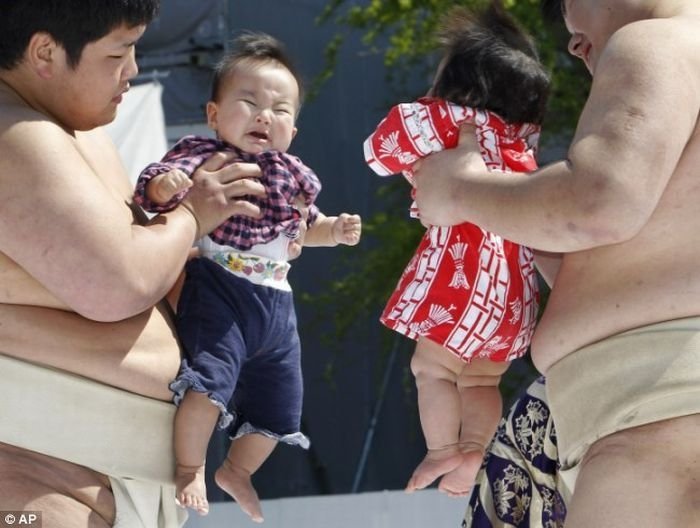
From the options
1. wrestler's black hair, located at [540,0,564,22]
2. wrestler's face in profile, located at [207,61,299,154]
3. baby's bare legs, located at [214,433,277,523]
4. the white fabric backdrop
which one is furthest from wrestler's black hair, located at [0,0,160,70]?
the white fabric backdrop

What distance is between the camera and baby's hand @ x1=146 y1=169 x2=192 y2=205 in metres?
2.35

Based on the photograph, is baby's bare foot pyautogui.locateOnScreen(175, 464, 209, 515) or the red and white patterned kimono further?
the red and white patterned kimono

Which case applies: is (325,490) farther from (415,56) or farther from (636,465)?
(636,465)

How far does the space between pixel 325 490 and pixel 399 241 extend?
2.56 metres

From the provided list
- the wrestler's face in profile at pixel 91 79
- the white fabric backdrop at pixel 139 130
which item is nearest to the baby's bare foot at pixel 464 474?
the wrestler's face in profile at pixel 91 79

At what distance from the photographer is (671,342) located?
198 cm

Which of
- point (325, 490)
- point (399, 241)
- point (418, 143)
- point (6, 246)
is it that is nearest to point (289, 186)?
point (418, 143)

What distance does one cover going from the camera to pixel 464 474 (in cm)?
266

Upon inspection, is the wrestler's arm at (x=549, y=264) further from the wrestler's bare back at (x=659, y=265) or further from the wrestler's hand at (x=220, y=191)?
the wrestler's hand at (x=220, y=191)

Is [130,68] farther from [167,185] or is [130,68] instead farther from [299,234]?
[299,234]

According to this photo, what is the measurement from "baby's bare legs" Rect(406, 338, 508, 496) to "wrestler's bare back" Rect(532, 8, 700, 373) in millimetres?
609

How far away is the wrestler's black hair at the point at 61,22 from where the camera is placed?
84.8 inches

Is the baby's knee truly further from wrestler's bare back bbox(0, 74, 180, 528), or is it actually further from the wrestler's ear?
the wrestler's ear

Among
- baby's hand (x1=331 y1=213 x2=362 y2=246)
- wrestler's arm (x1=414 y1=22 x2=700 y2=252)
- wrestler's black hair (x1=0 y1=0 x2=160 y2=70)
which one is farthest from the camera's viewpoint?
baby's hand (x1=331 y1=213 x2=362 y2=246)
